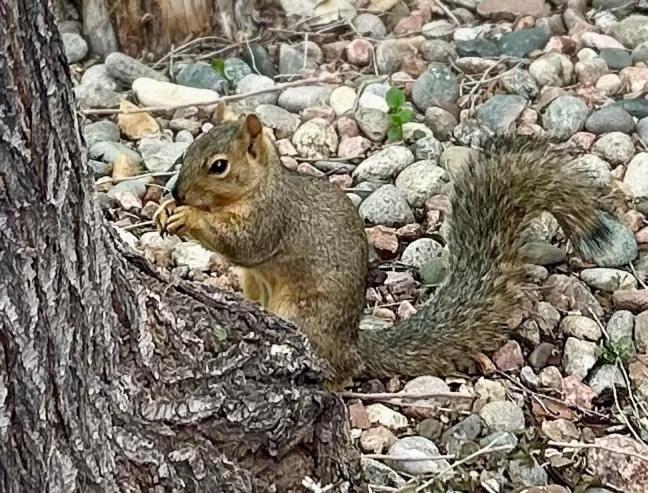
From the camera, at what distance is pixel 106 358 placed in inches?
69.7

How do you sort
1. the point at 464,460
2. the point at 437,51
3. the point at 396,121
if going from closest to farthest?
the point at 464,460
the point at 396,121
the point at 437,51

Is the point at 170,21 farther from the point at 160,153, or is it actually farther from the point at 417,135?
the point at 417,135

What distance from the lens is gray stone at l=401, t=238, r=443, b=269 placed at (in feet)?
10.1

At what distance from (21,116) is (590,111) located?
2.39m

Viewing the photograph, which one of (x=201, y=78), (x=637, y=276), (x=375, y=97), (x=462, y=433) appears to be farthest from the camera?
(x=201, y=78)

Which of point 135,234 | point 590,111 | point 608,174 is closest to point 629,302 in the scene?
point 608,174

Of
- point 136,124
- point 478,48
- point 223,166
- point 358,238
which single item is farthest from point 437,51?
point 223,166

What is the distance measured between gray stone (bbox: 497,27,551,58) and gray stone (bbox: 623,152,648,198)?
2.30 feet

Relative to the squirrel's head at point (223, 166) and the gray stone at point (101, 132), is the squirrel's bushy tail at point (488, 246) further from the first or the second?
the gray stone at point (101, 132)

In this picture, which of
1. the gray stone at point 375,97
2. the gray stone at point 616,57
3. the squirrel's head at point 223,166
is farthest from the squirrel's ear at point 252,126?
the gray stone at point 616,57

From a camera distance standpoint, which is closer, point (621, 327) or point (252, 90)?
point (621, 327)

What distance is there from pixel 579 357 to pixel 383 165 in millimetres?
879

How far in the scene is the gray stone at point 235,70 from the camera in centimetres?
387

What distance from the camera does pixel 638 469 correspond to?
2398 millimetres
